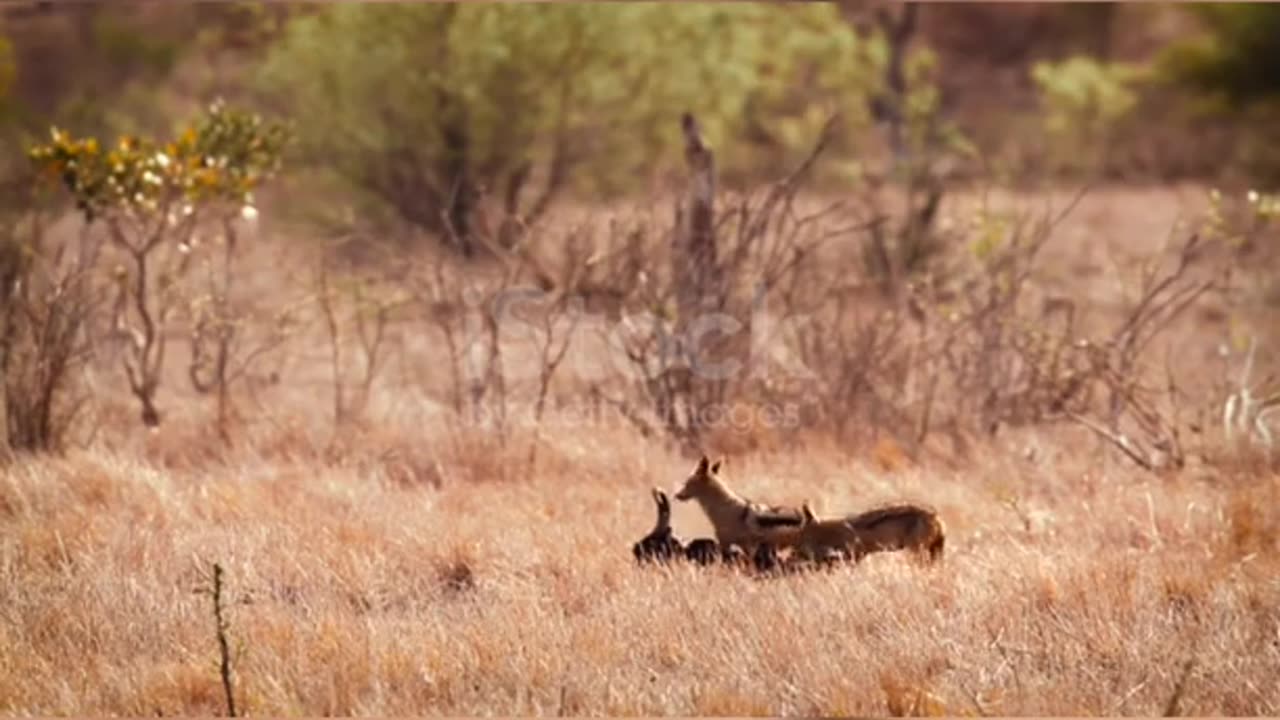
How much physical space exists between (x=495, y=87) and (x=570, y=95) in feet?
3.31

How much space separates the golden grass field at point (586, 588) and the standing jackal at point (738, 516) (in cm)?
34

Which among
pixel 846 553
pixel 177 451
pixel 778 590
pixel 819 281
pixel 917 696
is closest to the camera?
pixel 917 696

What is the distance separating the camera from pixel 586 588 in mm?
7453

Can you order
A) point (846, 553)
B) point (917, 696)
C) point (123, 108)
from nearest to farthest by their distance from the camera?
1. point (917, 696)
2. point (846, 553)
3. point (123, 108)

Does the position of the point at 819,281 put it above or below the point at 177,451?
above

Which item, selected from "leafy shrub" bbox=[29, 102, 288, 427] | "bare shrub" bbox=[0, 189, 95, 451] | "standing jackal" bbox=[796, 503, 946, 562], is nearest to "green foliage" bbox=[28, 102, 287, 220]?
"leafy shrub" bbox=[29, 102, 288, 427]

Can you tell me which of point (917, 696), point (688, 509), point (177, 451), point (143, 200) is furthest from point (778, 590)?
point (143, 200)

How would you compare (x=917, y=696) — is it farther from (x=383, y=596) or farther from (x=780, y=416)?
(x=780, y=416)

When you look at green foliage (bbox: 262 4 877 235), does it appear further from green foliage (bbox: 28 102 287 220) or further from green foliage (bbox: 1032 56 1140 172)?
green foliage (bbox: 1032 56 1140 172)

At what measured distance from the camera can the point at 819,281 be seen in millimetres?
12172

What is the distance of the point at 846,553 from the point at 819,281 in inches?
186

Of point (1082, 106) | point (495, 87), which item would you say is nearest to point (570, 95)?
point (495, 87)

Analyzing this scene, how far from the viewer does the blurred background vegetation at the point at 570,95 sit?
21.1 meters

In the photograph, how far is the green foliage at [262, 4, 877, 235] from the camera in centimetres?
2091
